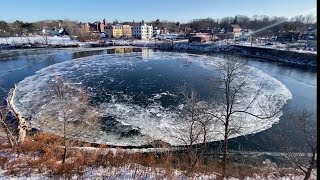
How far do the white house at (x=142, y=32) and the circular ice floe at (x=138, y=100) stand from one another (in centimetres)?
4307

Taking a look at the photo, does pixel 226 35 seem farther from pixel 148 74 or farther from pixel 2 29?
pixel 2 29

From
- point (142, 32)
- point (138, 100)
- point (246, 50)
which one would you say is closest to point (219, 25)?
point (142, 32)

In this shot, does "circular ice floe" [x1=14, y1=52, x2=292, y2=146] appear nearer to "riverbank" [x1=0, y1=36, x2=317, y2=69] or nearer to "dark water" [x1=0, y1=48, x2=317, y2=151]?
"dark water" [x1=0, y1=48, x2=317, y2=151]

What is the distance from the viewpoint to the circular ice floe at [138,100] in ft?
41.8

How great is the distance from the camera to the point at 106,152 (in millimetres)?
10562

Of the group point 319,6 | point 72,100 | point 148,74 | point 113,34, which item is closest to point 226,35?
point 113,34

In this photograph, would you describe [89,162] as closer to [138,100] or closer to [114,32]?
[138,100]

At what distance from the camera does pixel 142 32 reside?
70.4 metres

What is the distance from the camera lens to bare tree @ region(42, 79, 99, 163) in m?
12.5

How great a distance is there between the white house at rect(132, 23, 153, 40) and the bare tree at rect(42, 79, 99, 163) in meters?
53.5

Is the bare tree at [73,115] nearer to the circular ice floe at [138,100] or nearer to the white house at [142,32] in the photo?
the circular ice floe at [138,100]

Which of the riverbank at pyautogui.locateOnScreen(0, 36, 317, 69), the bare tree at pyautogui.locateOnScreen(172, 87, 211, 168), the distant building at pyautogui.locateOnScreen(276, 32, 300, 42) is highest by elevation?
the distant building at pyautogui.locateOnScreen(276, 32, 300, 42)

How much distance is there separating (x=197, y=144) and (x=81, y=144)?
482 cm

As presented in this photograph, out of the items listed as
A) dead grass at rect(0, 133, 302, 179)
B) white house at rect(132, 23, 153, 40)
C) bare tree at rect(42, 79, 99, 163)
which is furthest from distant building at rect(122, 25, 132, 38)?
dead grass at rect(0, 133, 302, 179)
